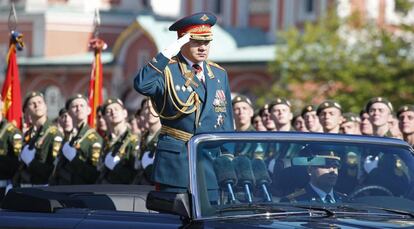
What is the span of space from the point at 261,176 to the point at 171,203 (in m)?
0.65

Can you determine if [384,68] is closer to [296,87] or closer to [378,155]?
[296,87]

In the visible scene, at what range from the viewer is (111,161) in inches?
541

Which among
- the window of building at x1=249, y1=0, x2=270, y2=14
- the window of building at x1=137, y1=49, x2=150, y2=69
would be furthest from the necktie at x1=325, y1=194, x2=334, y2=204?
the window of building at x1=137, y1=49, x2=150, y2=69

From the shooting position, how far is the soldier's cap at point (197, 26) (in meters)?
9.02

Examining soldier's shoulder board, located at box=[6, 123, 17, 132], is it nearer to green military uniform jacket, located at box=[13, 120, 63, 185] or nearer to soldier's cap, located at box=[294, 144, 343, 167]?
green military uniform jacket, located at box=[13, 120, 63, 185]

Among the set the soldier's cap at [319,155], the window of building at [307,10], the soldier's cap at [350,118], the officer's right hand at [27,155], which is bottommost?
the soldier's cap at [319,155]

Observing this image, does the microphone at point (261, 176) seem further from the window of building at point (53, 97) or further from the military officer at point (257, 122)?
the window of building at point (53, 97)

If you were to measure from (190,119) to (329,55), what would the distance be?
2768 cm

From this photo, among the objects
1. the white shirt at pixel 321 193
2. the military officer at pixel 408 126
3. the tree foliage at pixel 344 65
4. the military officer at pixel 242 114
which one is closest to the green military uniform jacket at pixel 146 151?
the military officer at pixel 242 114

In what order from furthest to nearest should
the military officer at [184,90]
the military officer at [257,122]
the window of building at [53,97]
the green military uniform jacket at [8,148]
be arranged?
1. the window of building at [53,97]
2. the military officer at [257,122]
3. the green military uniform jacket at [8,148]
4. the military officer at [184,90]

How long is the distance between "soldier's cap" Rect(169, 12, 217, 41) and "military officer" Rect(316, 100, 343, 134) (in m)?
4.16

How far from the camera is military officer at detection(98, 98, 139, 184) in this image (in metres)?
13.6

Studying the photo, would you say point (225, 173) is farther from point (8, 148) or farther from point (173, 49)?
point (8, 148)

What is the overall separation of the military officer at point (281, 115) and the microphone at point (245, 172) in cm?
562
